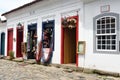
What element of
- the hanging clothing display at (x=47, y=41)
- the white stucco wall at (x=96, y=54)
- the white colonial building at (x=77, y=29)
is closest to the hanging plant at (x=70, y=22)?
the white colonial building at (x=77, y=29)

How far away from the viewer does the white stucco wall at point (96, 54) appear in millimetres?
12086

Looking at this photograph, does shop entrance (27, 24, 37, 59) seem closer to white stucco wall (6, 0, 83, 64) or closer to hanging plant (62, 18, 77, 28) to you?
white stucco wall (6, 0, 83, 64)

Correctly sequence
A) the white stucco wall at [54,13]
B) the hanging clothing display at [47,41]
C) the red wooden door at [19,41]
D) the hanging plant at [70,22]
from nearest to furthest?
the hanging plant at [70,22]
the white stucco wall at [54,13]
the hanging clothing display at [47,41]
the red wooden door at [19,41]

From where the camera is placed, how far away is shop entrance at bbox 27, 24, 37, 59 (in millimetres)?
20277

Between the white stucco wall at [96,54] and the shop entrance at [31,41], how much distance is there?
268 inches

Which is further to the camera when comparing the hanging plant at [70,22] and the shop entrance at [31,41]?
the shop entrance at [31,41]

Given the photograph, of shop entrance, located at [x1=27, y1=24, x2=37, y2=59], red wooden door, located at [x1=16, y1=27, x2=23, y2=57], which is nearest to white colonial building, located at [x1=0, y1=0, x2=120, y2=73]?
shop entrance, located at [x1=27, y1=24, x2=37, y2=59]

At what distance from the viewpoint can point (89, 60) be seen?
13539 mm

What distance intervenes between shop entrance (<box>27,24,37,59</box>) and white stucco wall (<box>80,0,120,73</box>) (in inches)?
268

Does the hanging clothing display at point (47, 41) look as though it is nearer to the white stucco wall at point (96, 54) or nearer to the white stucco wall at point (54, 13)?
the white stucco wall at point (54, 13)

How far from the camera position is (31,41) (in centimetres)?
2112

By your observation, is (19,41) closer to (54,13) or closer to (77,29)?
(54,13)

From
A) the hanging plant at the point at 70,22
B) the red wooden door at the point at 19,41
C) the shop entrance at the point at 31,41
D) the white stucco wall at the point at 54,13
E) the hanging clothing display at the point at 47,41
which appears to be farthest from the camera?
the red wooden door at the point at 19,41

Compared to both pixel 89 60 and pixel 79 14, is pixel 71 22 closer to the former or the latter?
pixel 79 14
